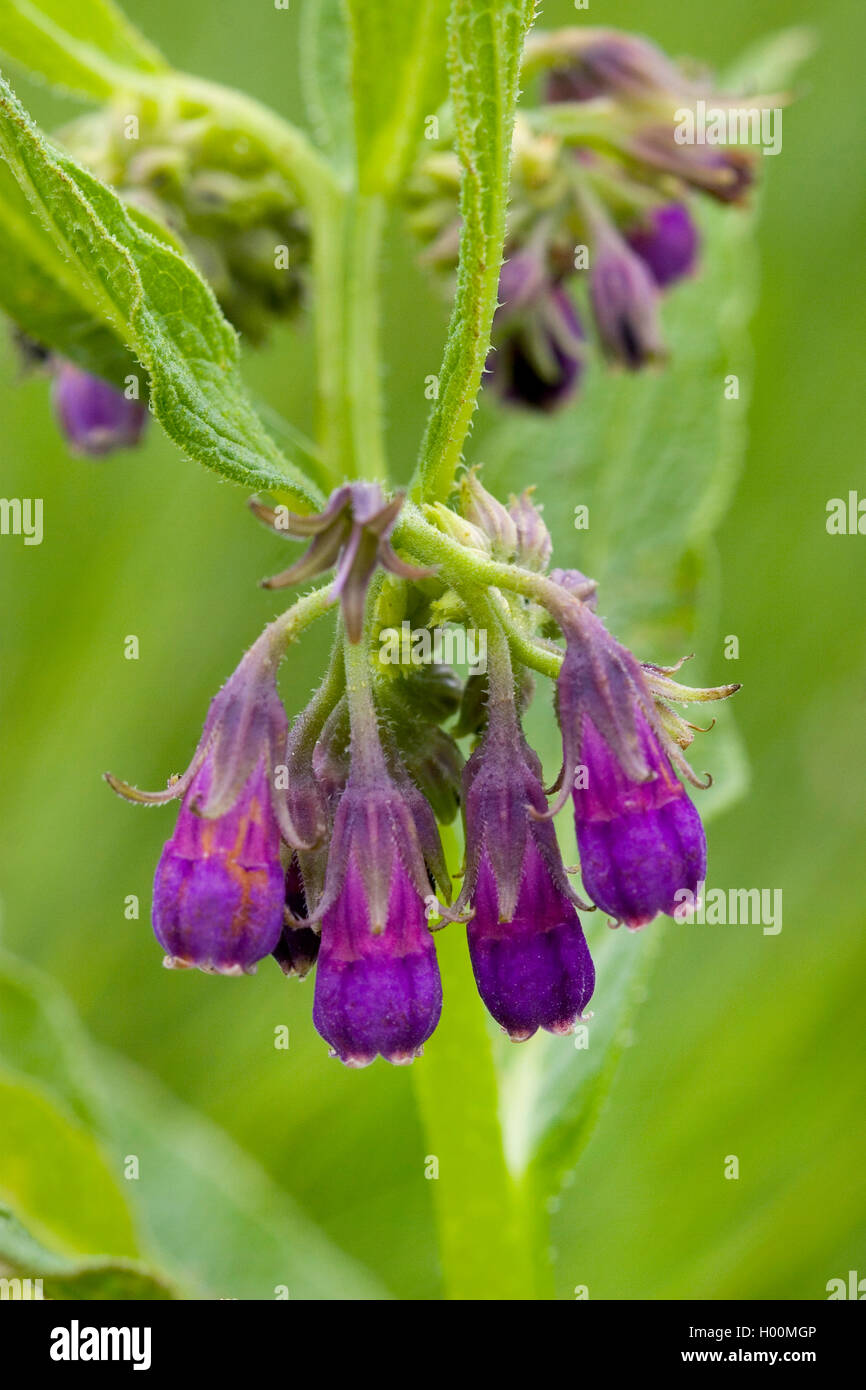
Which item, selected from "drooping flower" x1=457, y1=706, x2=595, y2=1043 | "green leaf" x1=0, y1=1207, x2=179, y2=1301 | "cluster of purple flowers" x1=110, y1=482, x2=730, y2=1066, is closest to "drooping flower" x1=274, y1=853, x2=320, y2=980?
"cluster of purple flowers" x1=110, y1=482, x2=730, y2=1066

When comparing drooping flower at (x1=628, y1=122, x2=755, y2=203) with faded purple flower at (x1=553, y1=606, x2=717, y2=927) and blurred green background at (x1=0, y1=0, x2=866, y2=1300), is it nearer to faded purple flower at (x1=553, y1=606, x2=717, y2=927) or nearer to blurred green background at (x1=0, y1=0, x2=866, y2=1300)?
blurred green background at (x1=0, y1=0, x2=866, y2=1300)

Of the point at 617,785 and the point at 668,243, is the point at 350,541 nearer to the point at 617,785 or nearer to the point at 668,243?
the point at 617,785

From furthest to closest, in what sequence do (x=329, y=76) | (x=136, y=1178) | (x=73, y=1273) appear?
(x=136, y=1178) < (x=329, y=76) < (x=73, y=1273)

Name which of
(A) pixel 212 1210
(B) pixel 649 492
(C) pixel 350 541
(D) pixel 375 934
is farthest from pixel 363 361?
(A) pixel 212 1210

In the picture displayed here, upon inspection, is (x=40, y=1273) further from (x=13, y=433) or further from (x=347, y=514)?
(x=13, y=433)

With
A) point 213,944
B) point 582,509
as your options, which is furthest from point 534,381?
point 213,944

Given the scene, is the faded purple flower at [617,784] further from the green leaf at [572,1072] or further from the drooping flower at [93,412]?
the drooping flower at [93,412]

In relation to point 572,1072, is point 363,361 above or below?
above
